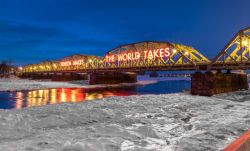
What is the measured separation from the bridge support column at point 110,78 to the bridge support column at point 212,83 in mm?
49570

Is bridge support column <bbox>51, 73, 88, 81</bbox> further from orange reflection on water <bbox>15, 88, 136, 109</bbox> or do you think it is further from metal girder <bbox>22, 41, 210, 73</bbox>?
orange reflection on water <bbox>15, 88, 136, 109</bbox>

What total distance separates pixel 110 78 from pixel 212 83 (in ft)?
180

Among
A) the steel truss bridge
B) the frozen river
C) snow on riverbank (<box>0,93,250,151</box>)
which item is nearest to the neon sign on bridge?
the steel truss bridge

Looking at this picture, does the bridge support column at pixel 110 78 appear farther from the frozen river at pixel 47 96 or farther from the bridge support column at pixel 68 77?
the bridge support column at pixel 68 77

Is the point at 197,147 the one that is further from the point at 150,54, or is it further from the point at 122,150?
the point at 150,54

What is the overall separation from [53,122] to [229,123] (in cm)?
1230

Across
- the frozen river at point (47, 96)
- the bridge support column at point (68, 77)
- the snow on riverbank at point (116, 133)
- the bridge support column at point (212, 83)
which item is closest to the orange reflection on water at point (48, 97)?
the frozen river at point (47, 96)

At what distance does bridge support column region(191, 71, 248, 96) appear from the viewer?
1449 inches

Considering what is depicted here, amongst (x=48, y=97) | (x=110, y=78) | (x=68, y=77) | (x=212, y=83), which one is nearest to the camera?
(x=212, y=83)

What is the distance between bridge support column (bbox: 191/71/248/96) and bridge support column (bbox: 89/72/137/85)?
163ft

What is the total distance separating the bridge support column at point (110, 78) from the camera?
3293 inches

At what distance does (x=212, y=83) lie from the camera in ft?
120

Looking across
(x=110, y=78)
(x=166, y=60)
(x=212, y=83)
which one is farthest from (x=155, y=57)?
(x=212, y=83)

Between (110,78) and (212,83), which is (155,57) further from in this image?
(212,83)
